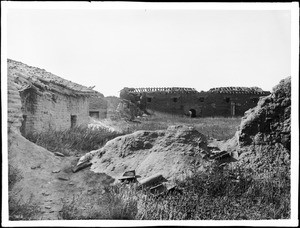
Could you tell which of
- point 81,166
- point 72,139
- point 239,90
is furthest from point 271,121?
point 72,139

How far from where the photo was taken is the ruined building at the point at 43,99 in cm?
588

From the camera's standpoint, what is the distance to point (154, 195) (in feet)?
16.2

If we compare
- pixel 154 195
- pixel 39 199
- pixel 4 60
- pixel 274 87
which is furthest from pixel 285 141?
pixel 4 60

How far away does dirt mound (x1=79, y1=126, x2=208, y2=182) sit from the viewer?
5652 mm

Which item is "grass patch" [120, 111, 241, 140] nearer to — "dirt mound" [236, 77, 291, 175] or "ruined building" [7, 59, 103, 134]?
"dirt mound" [236, 77, 291, 175]

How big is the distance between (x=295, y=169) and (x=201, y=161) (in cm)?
161

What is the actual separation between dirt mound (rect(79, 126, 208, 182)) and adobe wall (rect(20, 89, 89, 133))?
138 cm

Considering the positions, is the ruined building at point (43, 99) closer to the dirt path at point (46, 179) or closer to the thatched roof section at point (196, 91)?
the dirt path at point (46, 179)

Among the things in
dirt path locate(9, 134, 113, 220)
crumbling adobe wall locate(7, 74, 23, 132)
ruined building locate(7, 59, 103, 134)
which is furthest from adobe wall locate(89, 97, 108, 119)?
crumbling adobe wall locate(7, 74, 23, 132)

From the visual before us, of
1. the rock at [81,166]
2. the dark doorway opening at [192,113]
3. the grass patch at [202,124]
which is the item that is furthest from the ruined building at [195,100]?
the rock at [81,166]

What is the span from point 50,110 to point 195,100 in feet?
11.7

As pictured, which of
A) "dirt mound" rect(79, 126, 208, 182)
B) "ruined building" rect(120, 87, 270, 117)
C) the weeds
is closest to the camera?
the weeds

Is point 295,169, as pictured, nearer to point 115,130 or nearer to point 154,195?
point 154,195

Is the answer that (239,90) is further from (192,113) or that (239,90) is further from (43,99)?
(43,99)
